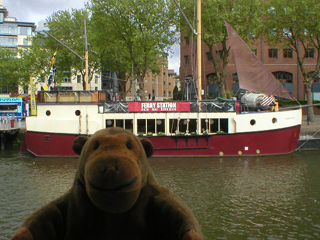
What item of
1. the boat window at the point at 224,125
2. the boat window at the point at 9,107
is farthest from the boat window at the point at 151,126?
the boat window at the point at 9,107

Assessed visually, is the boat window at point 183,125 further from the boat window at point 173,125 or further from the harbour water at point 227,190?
the harbour water at point 227,190

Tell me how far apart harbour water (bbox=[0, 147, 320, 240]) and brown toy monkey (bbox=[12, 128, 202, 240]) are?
6521mm

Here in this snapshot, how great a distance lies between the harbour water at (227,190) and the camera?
32.7ft

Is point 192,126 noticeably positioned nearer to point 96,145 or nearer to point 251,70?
point 251,70

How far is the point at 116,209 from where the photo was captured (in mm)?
2836

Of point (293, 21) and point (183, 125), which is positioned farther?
point (293, 21)

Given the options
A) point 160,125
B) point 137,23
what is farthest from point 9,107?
point 160,125

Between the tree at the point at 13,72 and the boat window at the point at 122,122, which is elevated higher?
the tree at the point at 13,72

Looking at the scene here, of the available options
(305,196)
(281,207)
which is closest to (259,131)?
(305,196)

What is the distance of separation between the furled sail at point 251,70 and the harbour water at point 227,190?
164 inches

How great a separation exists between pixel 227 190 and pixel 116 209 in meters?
11.3

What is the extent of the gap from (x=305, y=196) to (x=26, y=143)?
1669 cm

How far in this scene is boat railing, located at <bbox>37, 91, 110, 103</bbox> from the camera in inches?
858

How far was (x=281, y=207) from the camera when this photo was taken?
1155 cm
